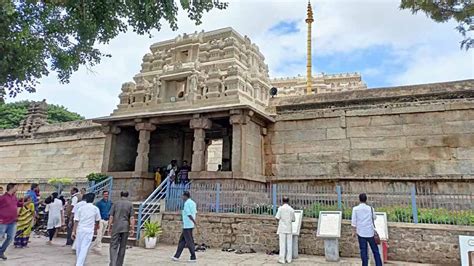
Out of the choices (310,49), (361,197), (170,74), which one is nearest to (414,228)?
(361,197)

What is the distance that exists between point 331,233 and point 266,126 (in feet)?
21.7

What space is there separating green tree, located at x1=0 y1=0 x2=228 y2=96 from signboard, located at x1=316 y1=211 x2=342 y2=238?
5.86m

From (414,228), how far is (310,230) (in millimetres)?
2358

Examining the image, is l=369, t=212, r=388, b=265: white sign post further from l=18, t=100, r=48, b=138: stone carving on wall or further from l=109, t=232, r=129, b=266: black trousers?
l=18, t=100, r=48, b=138: stone carving on wall

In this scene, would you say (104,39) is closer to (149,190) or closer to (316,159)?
(149,190)

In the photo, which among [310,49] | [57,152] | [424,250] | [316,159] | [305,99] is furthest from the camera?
[310,49]

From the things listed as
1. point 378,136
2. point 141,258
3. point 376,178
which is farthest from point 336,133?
point 141,258

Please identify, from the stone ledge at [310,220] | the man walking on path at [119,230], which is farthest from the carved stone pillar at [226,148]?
the man walking on path at [119,230]

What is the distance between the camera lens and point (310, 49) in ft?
128

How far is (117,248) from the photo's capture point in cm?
598

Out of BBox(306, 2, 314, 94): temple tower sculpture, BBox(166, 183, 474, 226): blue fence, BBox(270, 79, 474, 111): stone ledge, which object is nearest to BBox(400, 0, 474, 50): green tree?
Result: BBox(270, 79, 474, 111): stone ledge

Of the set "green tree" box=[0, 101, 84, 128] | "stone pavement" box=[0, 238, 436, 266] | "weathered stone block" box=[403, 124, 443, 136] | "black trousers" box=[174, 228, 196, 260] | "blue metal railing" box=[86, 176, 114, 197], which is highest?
"green tree" box=[0, 101, 84, 128]

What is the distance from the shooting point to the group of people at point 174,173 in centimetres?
1207

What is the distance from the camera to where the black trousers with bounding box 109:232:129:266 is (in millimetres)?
5930
